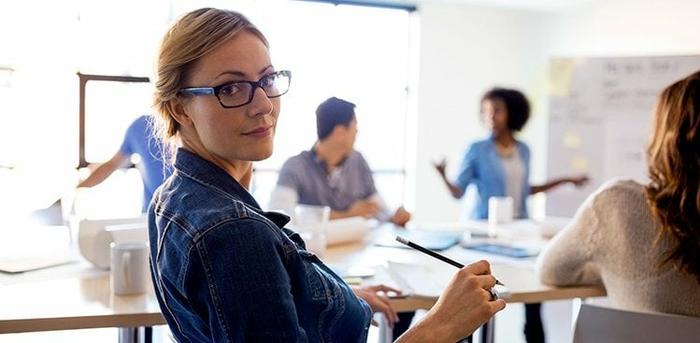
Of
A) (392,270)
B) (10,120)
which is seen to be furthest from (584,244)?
(10,120)

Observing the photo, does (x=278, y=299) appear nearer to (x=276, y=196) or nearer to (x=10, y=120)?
(x=276, y=196)

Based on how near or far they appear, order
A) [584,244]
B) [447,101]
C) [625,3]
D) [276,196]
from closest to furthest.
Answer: [584,244], [276,196], [625,3], [447,101]

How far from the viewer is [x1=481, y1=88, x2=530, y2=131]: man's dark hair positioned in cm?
389

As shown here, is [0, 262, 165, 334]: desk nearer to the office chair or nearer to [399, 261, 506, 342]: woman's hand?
[399, 261, 506, 342]: woman's hand

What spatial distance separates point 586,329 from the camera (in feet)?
5.05

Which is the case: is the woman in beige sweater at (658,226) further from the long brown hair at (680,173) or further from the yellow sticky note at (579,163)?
the yellow sticky note at (579,163)

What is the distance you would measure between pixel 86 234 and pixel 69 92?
2.90 metres

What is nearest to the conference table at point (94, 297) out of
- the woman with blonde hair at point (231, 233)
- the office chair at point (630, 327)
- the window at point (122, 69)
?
the office chair at point (630, 327)

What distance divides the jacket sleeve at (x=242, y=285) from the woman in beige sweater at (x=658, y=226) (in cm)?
102

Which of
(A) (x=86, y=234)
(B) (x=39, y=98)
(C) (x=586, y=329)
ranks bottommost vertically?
(C) (x=586, y=329)

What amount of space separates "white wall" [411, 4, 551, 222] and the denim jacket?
177 inches

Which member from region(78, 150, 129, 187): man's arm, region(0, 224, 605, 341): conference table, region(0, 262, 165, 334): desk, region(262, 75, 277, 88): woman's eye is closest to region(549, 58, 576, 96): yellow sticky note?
region(0, 224, 605, 341): conference table

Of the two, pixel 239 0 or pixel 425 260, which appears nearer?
pixel 425 260

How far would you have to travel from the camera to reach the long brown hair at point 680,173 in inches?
60.1
